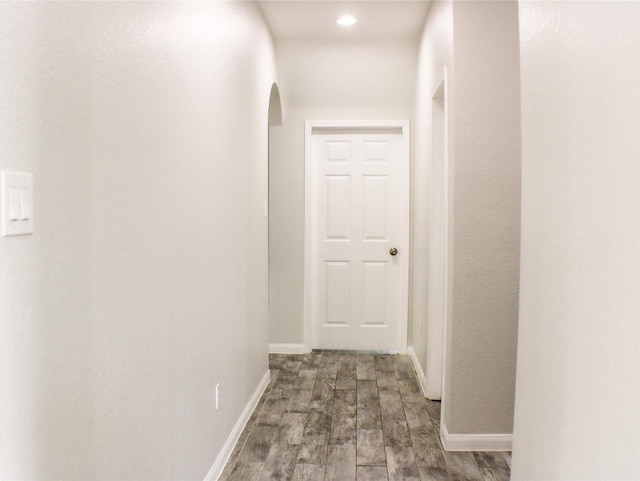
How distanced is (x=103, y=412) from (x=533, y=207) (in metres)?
1.22

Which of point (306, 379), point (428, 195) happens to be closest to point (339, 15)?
point (428, 195)

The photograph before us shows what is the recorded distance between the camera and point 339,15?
3.21 m

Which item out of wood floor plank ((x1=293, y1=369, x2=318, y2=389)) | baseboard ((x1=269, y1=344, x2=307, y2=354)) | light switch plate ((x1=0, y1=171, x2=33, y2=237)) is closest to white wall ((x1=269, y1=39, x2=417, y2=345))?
baseboard ((x1=269, y1=344, x2=307, y2=354))

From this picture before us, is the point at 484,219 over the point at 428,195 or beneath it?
beneath

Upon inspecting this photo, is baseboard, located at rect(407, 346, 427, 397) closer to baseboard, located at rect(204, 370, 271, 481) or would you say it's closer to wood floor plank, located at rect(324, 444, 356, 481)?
wood floor plank, located at rect(324, 444, 356, 481)

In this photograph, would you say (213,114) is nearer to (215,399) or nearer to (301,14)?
(215,399)

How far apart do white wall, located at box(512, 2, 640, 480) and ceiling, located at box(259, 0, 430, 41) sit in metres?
1.95

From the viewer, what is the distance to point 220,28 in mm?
2178

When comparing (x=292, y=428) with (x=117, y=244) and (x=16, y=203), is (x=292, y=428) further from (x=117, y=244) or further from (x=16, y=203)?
(x=16, y=203)

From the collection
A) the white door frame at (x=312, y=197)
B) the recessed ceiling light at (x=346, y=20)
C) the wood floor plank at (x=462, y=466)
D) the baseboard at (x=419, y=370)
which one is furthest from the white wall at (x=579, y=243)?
the white door frame at (x=312, y=197)

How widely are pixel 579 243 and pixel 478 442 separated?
1.77 metres

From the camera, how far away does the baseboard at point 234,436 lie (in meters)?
2.10

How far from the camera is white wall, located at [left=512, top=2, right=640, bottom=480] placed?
0.82 m

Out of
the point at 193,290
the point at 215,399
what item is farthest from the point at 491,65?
the point at 215,399
